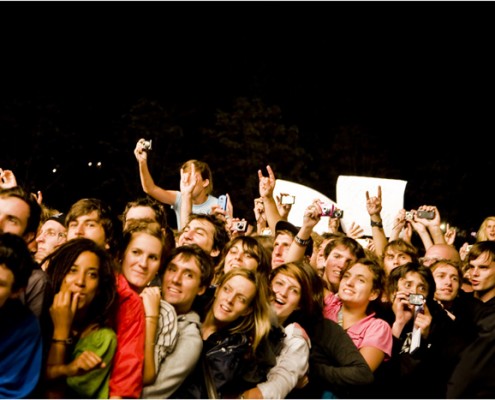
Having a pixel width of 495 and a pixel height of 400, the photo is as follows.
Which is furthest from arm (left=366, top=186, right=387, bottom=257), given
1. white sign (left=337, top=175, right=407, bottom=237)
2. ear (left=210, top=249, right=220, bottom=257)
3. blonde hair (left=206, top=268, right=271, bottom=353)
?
blonde hair (left=206, top=268, right=271, bottom=353)

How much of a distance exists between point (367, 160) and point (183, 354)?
73.8 ft

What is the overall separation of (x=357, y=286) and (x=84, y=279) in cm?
234

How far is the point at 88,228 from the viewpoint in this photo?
4762 mm

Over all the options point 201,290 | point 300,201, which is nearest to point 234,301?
point 201,290

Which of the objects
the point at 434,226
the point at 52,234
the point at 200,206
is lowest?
the point at 434,226

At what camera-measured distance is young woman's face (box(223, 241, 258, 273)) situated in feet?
17.3

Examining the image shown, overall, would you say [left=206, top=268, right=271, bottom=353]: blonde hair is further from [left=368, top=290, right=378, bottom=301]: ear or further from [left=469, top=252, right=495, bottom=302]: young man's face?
[left=469, top=252, right=495, bottom=302]: young man's face

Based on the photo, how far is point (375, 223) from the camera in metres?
7.61

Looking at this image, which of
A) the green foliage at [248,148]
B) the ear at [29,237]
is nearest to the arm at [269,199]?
the ear at [29,237]

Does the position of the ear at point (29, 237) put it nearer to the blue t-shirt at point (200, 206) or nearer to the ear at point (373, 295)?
the blue t-shirt at point (200, 206)

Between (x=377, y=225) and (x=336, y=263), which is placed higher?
(x=377, y=225)

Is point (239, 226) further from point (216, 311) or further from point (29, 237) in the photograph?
point (29, 237)

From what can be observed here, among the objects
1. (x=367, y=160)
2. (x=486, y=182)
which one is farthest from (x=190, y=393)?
(x=486, y=182)

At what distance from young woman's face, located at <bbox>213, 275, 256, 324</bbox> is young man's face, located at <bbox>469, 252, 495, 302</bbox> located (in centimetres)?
271
